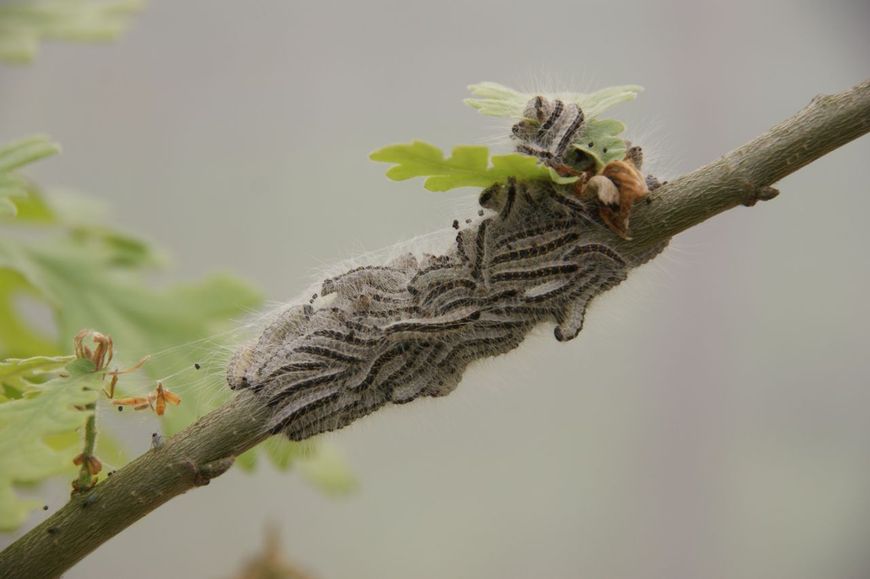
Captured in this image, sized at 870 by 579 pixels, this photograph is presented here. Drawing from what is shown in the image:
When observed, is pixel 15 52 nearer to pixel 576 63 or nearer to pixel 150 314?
pixel 150 314

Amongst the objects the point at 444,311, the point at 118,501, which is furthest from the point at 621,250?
the point at 118,501

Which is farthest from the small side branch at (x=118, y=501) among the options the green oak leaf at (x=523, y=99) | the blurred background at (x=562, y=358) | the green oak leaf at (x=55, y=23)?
the blurred background at (x=562, y=358)

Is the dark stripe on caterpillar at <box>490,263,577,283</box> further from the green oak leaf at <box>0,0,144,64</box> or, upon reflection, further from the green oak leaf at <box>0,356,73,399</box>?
the green oak leaf at <box>0,0,144,64</box>

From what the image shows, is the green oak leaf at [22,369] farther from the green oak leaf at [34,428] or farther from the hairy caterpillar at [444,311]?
the hairy caterpillar at [444,311]

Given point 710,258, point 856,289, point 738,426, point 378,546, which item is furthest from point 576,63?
point 378,546

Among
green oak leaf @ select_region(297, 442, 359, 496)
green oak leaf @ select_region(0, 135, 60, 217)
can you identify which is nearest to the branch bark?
green oak leaf @ select_region(0, 135, 60, 217)

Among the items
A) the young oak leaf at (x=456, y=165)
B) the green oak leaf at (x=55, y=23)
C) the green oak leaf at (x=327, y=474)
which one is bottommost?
the green oak leaf at (x=327, y=474)
